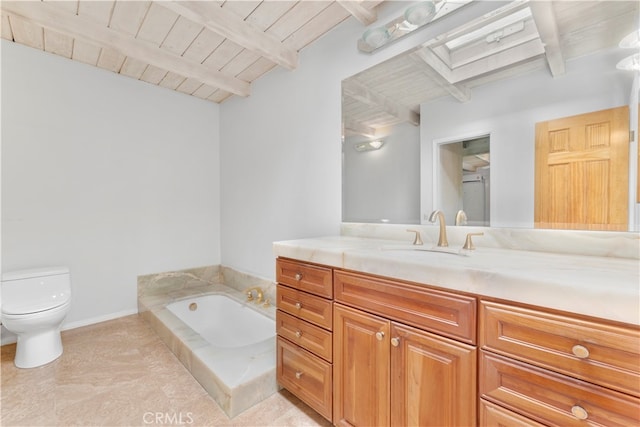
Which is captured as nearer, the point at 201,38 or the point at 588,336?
the point at 588,336

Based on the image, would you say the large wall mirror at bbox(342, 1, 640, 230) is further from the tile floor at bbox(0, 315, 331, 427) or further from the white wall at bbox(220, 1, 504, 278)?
the tile floor at bbox(0, 315, 331, 427)

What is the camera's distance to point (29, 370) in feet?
6.05

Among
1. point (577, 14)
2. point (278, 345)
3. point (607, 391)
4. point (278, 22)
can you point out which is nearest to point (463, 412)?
point (607, 391)

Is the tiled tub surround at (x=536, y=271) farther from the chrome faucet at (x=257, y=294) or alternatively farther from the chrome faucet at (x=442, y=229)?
the chrome faucet at (x=257, y=294)

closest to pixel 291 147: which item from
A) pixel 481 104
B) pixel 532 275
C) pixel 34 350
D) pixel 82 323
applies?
pixel 481 104

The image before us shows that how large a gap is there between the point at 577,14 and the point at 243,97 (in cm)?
266

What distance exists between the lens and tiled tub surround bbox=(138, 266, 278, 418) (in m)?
1.53

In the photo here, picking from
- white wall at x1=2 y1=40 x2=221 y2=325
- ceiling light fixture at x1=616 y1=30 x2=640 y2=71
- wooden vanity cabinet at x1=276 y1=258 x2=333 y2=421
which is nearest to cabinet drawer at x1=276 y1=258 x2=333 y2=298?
wooden vanity cabinet at x1=276 y1=258 x2=333 y2=421

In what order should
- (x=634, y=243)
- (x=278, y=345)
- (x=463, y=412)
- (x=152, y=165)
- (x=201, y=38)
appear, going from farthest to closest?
(x=152, y=165) → (x=201, y=38) → (x=278, y=345) → (x=634, y=243) → (x=463, y=412)

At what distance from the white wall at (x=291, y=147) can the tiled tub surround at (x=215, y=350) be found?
39 centimetres

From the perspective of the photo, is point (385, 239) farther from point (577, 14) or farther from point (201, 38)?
point (201, 38)

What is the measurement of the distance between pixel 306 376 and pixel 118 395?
3.78ft

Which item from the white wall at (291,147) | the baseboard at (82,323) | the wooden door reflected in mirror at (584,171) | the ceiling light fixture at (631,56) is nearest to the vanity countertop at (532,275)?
the wooden door reflected in mirror at (584,171)

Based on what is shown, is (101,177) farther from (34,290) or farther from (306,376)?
(306,376)
